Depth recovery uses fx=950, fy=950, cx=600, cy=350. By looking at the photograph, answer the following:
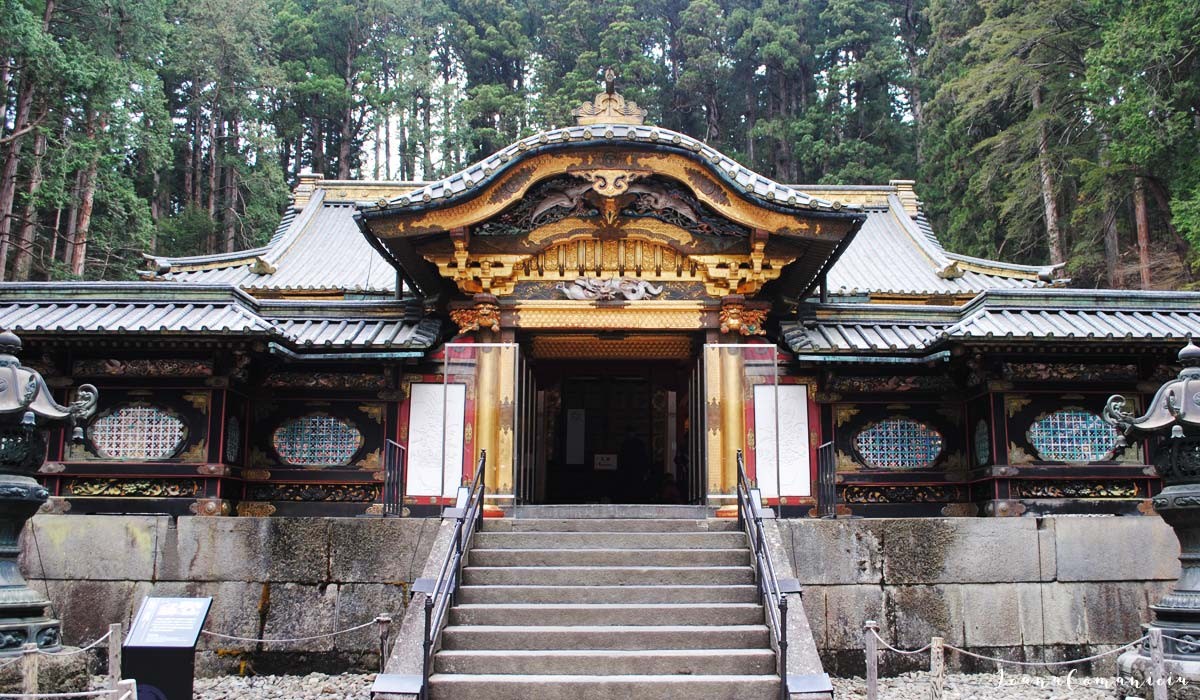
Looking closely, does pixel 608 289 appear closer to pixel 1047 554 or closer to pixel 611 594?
pixel 611 594

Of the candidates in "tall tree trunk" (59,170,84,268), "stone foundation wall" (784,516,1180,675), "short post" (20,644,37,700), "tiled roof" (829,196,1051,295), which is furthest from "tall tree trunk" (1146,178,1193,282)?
"tall tree trunk" (59,170,84,268)

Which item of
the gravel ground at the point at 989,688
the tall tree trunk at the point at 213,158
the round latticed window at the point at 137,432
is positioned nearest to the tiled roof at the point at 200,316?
the round latticed window at the point at 137,432

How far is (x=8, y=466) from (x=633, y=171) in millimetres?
6941

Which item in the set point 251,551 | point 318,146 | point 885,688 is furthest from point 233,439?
point 318,146

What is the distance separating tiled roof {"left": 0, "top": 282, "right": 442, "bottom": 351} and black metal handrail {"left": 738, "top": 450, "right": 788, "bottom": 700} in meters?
4.44

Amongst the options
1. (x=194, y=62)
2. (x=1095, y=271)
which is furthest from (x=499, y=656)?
(x=194, y=62)

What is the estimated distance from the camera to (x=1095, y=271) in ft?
85.0

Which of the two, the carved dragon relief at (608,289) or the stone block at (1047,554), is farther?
the carved dragon relief at (608,289)

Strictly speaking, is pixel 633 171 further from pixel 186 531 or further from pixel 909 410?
pixel 186 531

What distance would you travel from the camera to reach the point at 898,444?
1205cm

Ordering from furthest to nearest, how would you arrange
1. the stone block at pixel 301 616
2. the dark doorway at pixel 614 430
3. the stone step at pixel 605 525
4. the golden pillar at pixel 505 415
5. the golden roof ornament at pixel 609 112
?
the dark doorway at pixel 614 430, the golden roof ornament at pixel 609 112, the golden pillar at pixel 505 415, the stone step at pixel 605 525, the stone block at pixel 301 616

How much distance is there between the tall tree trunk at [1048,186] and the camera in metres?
24.5

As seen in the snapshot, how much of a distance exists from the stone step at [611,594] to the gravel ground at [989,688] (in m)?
1.42

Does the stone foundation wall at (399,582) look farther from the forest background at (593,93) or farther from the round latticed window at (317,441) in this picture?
the forest background at (593,93)
